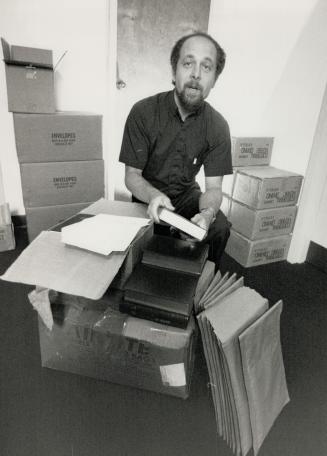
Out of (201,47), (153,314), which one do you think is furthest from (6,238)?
(201,47)

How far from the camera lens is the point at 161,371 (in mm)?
960

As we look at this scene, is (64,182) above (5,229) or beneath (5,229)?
above

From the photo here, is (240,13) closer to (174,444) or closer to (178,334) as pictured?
(178,334)

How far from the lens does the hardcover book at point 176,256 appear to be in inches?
35.4

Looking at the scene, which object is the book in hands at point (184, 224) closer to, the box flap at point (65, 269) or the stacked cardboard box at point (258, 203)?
the box flap at point (65, 269)

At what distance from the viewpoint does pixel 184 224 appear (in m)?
0.95

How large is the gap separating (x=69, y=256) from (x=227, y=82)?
169 cm

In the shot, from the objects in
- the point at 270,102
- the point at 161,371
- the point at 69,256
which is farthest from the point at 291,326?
the point at 270,102

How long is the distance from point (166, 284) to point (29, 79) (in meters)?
1.26

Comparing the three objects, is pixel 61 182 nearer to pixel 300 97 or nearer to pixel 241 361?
pixel 241 361

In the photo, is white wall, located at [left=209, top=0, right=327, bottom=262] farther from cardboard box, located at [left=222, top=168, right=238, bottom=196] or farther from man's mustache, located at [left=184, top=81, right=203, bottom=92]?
man's mustache, located at [left=184, top=81, right=203, bottom=92]

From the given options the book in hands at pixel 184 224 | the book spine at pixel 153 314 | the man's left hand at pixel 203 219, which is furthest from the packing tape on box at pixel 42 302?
the man's left hand at pixel 203 219

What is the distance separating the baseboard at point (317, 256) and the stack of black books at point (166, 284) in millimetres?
1259

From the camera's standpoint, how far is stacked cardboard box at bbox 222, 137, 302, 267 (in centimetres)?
177
